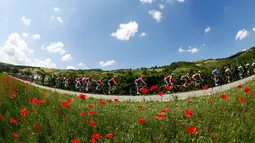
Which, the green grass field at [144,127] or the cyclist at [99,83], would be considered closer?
the green grass field at [144,127]

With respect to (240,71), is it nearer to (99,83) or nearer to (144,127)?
(99,83)

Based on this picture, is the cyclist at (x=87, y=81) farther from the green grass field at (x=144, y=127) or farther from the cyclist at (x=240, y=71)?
the green grass field at (x=144, y=127)

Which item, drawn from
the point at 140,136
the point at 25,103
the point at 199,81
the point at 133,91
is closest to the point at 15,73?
the point at 133,91

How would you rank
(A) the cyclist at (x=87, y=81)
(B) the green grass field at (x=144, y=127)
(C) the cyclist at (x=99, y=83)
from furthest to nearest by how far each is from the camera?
(A) the cyclist at (x=87, y=81) → (C) the cyclist at (x=99, y=83) → (B) the green grass field at (x=144, y=127)

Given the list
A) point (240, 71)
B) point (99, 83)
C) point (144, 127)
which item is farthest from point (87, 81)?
point (144, 127)

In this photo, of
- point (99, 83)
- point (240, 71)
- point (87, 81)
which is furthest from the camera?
point (240, 71)

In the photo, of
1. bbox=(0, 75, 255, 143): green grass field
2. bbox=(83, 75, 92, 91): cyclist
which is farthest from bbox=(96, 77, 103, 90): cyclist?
bbox=(0, 75, 255, 143): green grass field

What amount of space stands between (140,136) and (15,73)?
177 ft

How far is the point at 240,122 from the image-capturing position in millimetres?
4078

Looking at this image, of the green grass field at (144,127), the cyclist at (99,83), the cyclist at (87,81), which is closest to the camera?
the green grass field at (144,127)

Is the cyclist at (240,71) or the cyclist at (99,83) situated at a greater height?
the cyclist at (240,71)

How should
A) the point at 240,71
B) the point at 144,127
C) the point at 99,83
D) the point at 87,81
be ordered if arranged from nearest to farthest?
the point at 144,127, the point at 99,83, the point at 87,81, the point at 240,71

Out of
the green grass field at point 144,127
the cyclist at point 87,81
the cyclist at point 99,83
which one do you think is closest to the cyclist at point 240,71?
the cyclist at point 99,83

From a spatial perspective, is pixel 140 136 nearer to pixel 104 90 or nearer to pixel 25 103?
pixel 25 103
